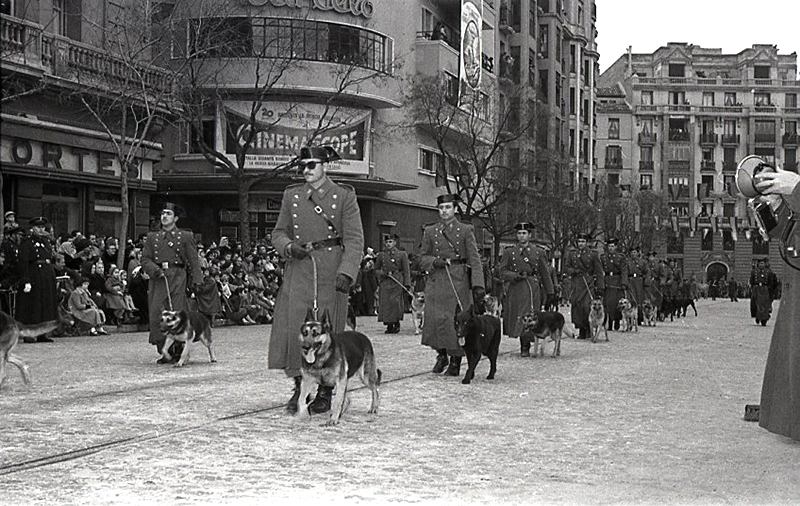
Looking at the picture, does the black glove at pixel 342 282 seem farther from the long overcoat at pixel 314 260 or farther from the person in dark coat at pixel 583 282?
the person in dark coat at pixel 583 282

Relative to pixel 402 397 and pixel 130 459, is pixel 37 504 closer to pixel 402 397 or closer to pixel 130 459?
pixel 130 459

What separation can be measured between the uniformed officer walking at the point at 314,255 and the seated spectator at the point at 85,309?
12.2 meters

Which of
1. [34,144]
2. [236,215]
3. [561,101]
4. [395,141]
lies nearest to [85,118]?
[34,144]

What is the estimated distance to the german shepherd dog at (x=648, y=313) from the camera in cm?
3116

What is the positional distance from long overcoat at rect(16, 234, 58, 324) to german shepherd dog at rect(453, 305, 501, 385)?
28.9 feet

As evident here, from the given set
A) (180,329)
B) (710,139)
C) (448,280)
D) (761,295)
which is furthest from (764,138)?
(180,329)

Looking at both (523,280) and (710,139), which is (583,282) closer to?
(523,280)

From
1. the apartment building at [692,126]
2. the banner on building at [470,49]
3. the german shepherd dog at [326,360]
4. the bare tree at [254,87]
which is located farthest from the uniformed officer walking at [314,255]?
the apartment building at [692,126]

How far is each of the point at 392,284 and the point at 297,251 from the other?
49.7ft

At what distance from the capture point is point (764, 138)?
109312 mm

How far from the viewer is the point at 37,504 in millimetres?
5930

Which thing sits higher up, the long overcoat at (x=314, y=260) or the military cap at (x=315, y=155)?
the military cap at (x=315, y=155)

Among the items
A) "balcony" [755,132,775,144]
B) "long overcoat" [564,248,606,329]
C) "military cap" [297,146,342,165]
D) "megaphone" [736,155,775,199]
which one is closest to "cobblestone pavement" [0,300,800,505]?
"megaphone" [736,155,775,199]

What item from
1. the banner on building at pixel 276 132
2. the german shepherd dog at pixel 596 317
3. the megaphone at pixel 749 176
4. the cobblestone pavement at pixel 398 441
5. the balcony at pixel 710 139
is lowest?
the cobblestone pavement at pixel 398 441
